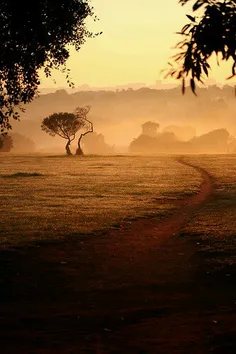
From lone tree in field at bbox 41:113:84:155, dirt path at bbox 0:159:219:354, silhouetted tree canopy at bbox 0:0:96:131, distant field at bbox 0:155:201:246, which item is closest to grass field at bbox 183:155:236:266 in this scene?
dirt path at bbox 0:159:219:354

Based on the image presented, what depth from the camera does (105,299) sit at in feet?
41.9

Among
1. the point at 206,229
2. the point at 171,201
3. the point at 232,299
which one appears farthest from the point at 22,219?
the point at 232,299

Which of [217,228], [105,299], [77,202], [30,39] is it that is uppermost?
[30,39]

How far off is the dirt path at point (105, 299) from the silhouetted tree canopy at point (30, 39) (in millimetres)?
7538

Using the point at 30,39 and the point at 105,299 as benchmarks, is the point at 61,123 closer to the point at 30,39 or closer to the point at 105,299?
the point at 30,39

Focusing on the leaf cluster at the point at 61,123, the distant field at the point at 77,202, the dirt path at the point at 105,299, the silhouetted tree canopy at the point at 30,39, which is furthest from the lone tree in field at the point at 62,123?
the dirt path at the point at 105,299

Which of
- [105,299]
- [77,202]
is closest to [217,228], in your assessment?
[105,299]

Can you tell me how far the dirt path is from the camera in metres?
9.95

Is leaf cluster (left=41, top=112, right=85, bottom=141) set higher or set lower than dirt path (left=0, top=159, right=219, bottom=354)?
higher

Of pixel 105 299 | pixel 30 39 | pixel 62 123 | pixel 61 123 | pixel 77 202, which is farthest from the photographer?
pixel 61 123

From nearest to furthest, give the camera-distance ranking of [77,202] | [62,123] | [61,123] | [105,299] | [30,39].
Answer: [105,299] < [30,39] < [77,202] < [62,123] < [61,123]

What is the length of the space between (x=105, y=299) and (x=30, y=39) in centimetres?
1202

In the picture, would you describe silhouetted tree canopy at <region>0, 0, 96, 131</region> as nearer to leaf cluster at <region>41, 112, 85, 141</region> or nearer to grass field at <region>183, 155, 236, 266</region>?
grass field at <region>183, 155, 236, 266</region>

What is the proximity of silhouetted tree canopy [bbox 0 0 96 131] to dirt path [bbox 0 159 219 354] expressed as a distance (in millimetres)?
7538
